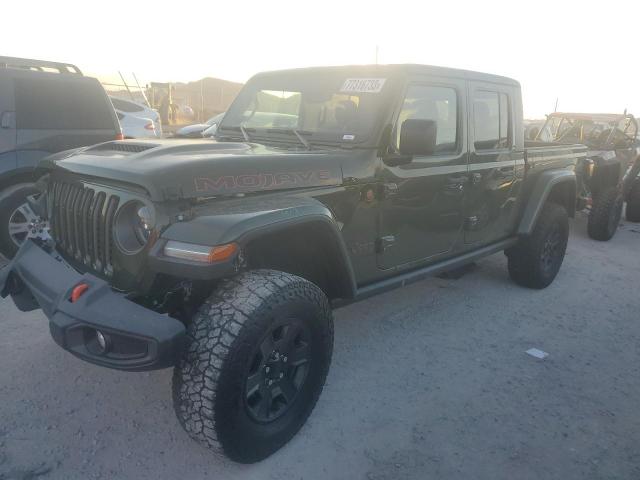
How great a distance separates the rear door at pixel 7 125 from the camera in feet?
15.8

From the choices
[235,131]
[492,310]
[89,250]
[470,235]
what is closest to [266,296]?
[89,250]

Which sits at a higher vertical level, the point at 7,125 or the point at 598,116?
the point at 7,125

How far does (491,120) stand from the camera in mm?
4059

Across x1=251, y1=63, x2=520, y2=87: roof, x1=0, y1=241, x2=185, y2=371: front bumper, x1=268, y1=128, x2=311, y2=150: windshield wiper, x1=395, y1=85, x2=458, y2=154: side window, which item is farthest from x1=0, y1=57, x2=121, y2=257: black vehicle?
x1=395, y1=85, x2=458, y2=154: side window

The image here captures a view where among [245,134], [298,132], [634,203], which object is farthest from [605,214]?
[245,134]

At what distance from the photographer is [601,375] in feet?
11.2

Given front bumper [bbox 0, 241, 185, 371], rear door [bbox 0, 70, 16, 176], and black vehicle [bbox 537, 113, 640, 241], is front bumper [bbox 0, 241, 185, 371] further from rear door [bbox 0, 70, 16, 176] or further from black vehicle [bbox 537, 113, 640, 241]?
black vehicle [bbox 537, 113, 640, 241]

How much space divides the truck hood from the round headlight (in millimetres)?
138

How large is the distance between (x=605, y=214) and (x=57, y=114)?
683cm

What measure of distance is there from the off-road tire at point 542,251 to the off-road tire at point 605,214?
2.39 meters

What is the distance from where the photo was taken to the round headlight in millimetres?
2354

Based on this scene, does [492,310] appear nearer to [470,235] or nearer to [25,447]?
[470,235]

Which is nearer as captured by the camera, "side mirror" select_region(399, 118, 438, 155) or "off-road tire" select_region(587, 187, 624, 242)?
"side mirror" select_region(399, 118, 438, 155)

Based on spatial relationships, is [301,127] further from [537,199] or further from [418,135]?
[537,199]
